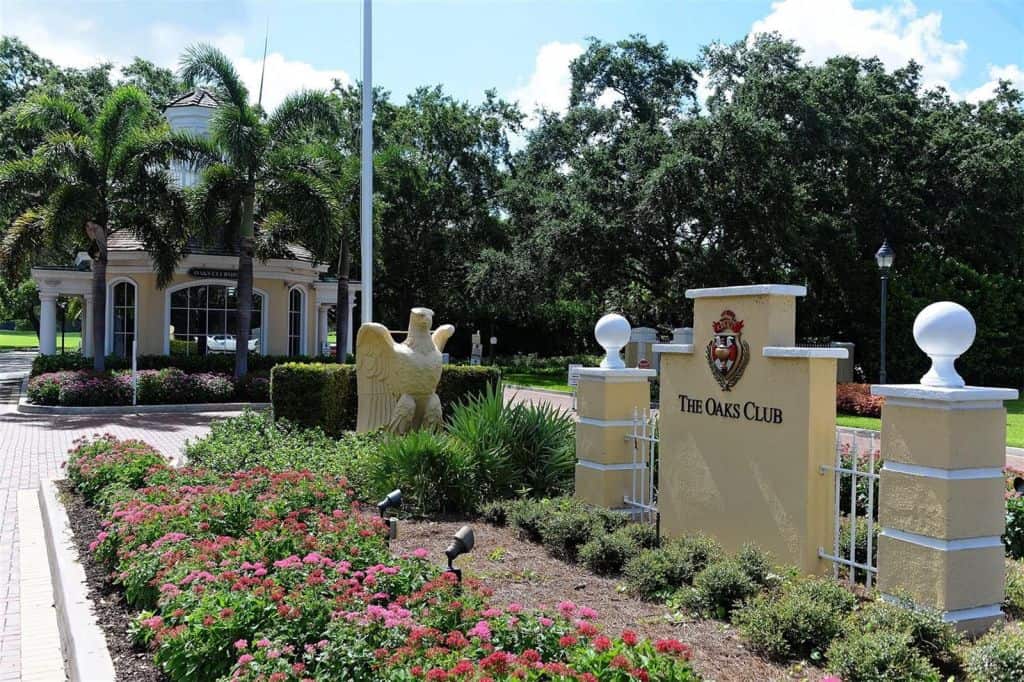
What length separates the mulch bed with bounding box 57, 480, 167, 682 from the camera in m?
4.17

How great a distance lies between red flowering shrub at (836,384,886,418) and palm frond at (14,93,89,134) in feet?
65.1

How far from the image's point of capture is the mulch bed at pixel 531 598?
410 centimetres

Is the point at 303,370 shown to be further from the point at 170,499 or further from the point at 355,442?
the point at 170,499

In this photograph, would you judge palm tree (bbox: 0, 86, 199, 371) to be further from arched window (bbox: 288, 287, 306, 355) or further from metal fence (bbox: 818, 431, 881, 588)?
metal fence (bbox: 818, 431, 881, 588)

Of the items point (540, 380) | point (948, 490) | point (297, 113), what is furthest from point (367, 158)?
point (540, 380)

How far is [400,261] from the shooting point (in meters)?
35.2

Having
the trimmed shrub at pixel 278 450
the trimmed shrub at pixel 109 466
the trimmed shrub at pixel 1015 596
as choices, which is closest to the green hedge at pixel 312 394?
the trimmed shrub at pixel 278 450

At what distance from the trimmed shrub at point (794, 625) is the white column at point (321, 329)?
80.2ft

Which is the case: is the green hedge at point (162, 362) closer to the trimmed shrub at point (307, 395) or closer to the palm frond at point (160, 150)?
the palm frond at point (160, 150)

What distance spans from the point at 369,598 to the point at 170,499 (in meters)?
3.03

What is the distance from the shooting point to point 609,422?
715cm

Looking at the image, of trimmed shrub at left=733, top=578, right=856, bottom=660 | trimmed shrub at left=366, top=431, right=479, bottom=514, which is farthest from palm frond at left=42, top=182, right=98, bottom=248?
trimmed shrub at left=733, top=578, right=856, bottom=660

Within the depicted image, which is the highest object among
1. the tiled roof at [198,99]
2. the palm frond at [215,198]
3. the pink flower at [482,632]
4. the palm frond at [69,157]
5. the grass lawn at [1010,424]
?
the tiled roof at [198,99]

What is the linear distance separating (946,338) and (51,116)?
21.2 metres
